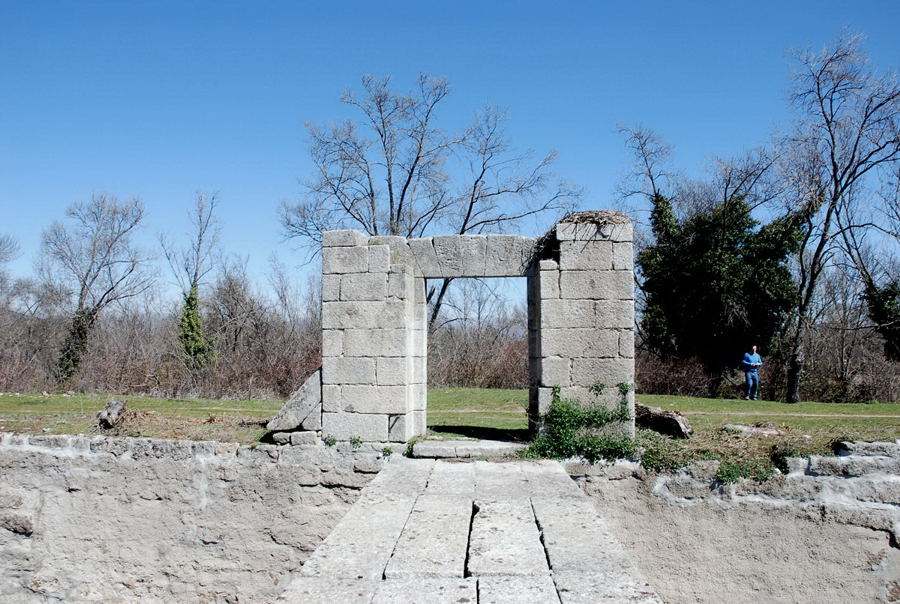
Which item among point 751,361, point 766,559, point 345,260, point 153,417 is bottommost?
point 766,559

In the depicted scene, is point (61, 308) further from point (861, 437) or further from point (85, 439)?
point (861, 437)

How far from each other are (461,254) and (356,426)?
2.44m

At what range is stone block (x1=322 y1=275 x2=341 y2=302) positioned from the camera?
323 inches

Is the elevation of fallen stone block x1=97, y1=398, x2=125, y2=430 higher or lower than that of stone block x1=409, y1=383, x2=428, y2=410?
lower

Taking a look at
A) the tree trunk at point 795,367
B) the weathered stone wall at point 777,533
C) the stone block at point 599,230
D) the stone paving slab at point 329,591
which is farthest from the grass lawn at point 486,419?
the tree trunk at point 795,367

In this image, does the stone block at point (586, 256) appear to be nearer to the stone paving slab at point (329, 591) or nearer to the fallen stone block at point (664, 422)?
the fallen stone block at point (664, 422)

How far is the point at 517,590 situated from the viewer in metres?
3.52

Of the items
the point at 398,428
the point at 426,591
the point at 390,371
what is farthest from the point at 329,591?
the point at 390,371

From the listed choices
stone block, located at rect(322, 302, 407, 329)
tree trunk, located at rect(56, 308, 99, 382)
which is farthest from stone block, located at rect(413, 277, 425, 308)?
tree trunk, located at rect(56, 308, 99, 382)

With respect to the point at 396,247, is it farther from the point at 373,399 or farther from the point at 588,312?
the point at 588,312

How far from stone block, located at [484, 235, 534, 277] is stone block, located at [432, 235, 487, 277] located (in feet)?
0.33

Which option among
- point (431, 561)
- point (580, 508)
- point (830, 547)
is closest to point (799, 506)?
point (830, 547)

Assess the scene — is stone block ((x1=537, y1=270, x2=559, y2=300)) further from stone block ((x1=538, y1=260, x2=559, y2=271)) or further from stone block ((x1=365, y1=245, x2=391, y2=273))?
stone block ((x1=365, y1=245, x2=391, y2=273))

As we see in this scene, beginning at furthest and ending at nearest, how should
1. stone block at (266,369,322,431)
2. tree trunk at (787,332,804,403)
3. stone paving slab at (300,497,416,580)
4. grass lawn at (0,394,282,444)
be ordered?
1. tree trunk at (787,332,804,403)
2. grass lawn at (0,394,282,444)
3. stone block at (266,369,322,431)
4. stone paving slab at (300,497,416,580)
